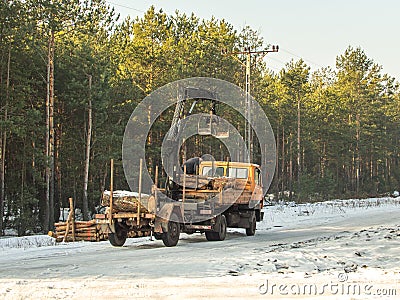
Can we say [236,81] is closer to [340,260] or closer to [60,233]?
[60,233]

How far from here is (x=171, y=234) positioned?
54.9ft

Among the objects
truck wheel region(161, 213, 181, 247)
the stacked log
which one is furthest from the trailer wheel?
the stacked log

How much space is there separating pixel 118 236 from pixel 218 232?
3.32 meters

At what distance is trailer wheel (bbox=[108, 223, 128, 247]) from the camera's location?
16.8m

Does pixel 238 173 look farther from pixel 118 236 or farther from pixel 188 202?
pixel 118 236

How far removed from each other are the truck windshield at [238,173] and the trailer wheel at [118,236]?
15.7ft

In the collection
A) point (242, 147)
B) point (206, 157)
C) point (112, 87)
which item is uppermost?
point (112, 87)

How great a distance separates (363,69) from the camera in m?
78.9

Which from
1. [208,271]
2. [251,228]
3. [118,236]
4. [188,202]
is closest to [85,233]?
[118,236]

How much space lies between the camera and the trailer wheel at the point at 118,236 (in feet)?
55.2

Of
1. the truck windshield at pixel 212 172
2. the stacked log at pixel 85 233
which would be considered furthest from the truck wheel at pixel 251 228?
the stacked log at pixel 85 233

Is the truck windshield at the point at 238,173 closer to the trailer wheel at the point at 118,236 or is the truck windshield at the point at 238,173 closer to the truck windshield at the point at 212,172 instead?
the truck windshield at the point at 212,172

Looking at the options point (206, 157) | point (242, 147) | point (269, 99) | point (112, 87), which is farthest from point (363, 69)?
point (206, 157)

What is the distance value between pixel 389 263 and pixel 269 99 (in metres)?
53.6
